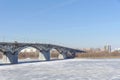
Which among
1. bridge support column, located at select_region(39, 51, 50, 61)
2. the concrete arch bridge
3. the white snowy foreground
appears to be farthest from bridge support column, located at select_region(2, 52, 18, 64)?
the white snowy foreground

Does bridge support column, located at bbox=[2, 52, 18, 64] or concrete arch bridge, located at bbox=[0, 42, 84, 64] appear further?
bridge support column, located at bbox=[2, 52, 18, 64]

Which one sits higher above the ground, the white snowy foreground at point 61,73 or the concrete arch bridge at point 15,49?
the concrete arch bridge at point 15,49

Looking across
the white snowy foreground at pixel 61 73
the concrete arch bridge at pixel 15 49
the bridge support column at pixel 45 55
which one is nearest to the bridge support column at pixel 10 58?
the concrete arch bridge at pixel 15 49

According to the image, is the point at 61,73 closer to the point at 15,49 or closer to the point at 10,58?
the point at 10,58

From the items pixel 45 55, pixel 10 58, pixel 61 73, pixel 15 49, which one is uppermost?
pixel 15 49

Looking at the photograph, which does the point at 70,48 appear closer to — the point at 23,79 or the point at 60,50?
the point at 60,50

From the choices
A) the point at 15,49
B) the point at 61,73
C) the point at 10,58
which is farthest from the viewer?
the point at 15,49

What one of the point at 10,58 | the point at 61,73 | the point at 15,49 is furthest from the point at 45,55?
the point at 61,73

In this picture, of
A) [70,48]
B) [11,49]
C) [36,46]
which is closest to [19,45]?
[11,49]

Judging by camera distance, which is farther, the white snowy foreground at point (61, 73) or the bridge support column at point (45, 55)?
the bridge support column at point (45, 55)

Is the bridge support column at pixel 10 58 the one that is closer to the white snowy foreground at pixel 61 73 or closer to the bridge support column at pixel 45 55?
the bridge support column at pixel 45 55

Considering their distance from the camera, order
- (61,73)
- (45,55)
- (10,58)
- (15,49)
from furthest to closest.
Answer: (45,55), (15,49), (10,58), (61,73)

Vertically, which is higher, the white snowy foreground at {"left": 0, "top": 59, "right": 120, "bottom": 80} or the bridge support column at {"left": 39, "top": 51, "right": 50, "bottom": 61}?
the bridge support column at {"left": 39, "top": 51, "right": 50, "bottom": 61}

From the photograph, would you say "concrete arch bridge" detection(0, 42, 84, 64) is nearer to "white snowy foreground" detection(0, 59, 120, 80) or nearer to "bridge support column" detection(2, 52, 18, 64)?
"bridge support column" detection(2, 52, 18, 64)
